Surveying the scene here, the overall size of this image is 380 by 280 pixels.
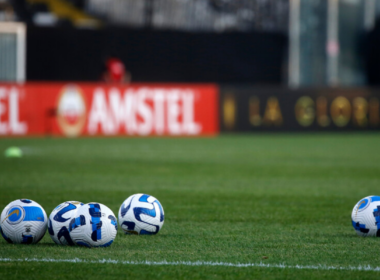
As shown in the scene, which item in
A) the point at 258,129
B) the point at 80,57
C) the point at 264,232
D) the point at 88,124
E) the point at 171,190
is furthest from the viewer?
Answer: the point at 80,57

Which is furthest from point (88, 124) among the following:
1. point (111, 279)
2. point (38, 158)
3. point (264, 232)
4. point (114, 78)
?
point (111, 279)

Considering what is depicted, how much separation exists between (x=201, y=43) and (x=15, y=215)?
80.5ft

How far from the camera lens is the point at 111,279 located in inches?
192

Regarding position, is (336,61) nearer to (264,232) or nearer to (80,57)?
(80,57)

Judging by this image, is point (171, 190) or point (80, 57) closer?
point (171, 190)

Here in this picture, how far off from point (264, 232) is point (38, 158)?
387 inches

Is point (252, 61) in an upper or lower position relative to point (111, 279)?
upper

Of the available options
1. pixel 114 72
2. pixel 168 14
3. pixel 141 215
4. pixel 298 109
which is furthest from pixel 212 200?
pixel 168 14

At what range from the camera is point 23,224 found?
612 cm

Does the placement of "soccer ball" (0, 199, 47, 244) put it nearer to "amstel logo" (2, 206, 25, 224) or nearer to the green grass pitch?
"amstel logo" (2, 206, 25, 224)

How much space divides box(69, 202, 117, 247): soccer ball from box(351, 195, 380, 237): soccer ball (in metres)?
→ 2.39

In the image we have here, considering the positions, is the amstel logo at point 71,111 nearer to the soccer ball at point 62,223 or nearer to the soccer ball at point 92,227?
the soccer ball at point 62,223

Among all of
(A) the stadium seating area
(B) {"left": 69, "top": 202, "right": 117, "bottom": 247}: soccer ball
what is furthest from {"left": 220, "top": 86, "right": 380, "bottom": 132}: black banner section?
(B) {"left": 69, "top": 202, "right": 117, "bottom": 247}: soccer ball

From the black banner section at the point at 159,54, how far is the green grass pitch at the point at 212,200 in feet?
23.7
